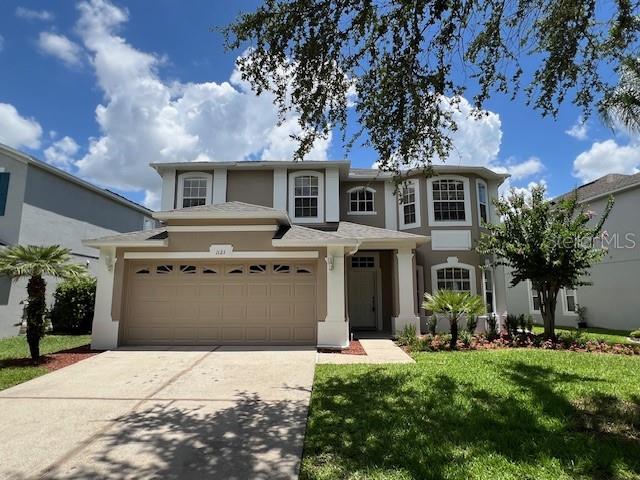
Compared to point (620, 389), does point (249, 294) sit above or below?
above

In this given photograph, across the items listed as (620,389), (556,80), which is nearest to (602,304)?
(620,389)

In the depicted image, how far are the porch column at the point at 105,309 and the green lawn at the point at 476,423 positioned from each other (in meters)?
6.56

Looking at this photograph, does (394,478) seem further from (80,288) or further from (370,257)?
(80,288)

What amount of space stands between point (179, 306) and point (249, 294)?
6.77 feet

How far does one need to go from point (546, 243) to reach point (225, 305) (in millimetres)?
9550

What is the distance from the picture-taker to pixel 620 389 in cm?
660

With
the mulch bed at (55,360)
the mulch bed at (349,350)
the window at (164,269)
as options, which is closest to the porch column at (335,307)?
the mulch bed at (349,350)

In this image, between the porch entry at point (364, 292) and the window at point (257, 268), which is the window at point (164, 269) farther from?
the porch entry at point (364, 292)

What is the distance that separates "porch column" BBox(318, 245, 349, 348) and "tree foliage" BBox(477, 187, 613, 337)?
5.30 metres

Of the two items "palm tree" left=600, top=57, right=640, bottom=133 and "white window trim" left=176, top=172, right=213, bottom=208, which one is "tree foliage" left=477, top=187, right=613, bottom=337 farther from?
"white window trim" left=176, top=172, right=213, bottom=208

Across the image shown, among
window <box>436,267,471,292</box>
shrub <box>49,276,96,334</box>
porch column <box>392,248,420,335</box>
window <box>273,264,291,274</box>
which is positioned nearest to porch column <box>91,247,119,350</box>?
shrub <box>49,276,96,334</box>

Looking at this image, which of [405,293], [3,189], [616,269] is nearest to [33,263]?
[3,189]

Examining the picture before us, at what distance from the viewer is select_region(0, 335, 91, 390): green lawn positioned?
7899mm

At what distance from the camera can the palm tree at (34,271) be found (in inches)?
351
